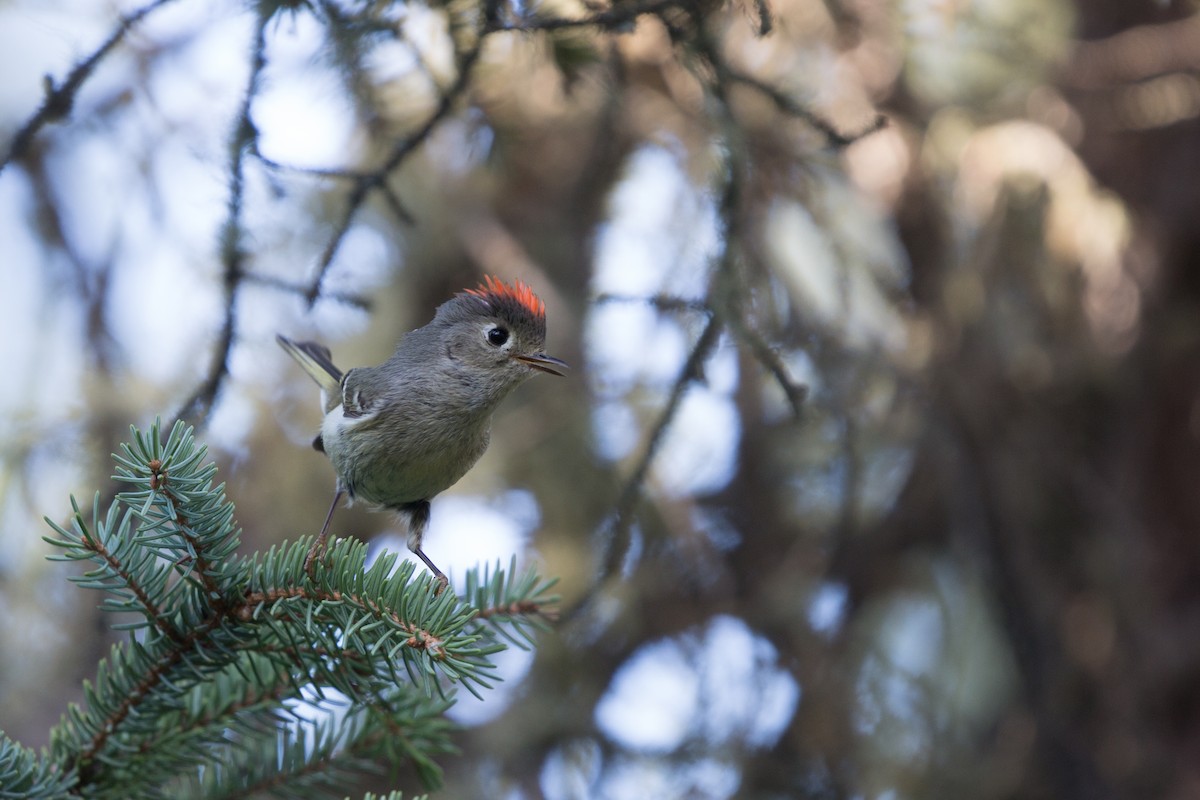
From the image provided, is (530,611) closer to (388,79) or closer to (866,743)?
(388,79)

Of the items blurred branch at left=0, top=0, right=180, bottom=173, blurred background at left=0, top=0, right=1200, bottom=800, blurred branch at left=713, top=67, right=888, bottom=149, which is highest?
blurred branch at left=0, top=0, right=180, bottom=173

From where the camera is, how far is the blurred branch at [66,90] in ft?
5.76

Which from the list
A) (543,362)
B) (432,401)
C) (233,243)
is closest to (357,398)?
(432,401)

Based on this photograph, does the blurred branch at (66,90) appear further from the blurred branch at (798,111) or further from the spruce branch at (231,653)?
the blurred branch at (798,111)

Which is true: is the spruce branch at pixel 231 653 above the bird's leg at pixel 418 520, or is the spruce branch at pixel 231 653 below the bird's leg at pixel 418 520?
above

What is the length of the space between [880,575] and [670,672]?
0.96 meters

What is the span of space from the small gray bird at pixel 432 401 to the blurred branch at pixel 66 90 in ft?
3.20

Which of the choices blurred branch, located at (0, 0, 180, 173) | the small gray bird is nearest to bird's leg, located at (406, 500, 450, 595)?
the small gray bird

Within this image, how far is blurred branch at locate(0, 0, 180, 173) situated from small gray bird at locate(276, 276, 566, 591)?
0.98 metres

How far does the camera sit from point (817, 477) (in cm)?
380

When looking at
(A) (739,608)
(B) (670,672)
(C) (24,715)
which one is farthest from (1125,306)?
(C) (24,715)

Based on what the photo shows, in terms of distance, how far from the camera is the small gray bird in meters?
2.44

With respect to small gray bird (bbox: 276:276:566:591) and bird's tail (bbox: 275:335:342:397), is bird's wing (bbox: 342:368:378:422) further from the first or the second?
bird's tail (bbox: 275:335:342:397)

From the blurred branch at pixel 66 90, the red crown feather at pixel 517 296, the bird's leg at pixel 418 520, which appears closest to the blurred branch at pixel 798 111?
the red crown feather at pixel 517 296
